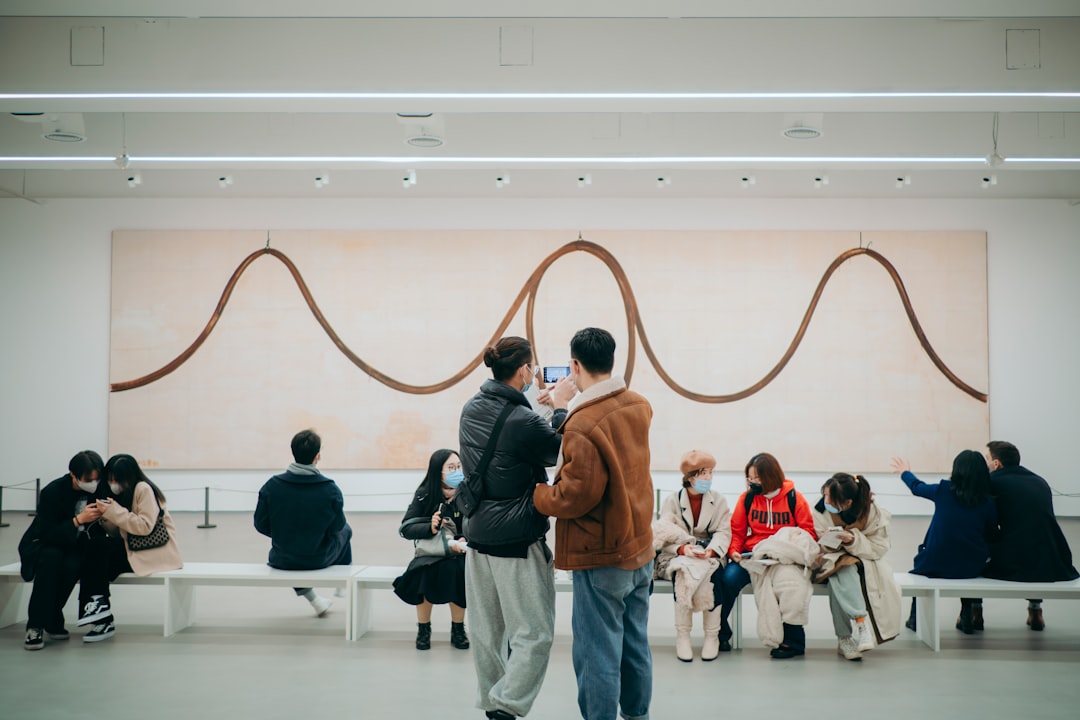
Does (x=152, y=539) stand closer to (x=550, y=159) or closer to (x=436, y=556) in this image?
(x=436, y=556)

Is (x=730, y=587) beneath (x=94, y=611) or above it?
above

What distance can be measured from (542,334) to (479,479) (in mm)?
7529

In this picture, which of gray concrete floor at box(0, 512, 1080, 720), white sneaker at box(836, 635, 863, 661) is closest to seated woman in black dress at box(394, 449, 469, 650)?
gray concrete floor at box(0, 512, 1080, 720)

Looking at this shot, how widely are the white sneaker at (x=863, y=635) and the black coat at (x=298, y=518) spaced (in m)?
3.08

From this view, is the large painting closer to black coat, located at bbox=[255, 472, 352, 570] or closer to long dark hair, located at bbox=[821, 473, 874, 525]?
black coat, located at bbox=[255, 472, 352, 570]

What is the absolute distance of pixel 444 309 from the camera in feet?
36.8

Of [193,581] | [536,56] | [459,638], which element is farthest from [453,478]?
[536,56]

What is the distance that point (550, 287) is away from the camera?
11.2m

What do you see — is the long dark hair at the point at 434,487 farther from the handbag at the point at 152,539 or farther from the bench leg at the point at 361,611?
the handbag at the point at 152,539

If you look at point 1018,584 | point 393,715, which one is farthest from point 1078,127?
point 393,715

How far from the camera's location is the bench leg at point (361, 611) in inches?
212

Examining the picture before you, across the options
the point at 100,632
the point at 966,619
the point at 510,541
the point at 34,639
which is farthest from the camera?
the point at 966,619

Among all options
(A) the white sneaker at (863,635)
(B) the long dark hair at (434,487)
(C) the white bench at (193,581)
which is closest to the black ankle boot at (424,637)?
(C) the white bench at (193,581)

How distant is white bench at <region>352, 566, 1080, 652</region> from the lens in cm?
521
